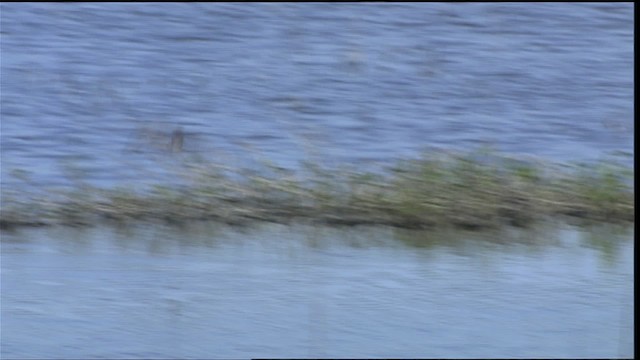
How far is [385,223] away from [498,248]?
621 millimetres

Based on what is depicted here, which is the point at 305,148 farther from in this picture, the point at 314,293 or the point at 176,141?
the point at 314,293

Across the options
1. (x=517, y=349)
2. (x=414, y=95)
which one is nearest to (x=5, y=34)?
(x=414, y=95)

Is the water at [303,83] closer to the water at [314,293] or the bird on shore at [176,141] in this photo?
the bird on shore at [176,141]

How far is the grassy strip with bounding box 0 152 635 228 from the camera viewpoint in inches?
271

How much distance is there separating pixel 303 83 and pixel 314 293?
4.26 m

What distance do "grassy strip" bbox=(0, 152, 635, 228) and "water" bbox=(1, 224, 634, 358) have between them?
0.16 metres

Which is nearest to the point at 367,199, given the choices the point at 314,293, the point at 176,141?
the point at 314,293

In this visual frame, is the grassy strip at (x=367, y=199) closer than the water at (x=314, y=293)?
No

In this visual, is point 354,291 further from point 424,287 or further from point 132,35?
point 132,35

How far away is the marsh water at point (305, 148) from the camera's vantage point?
17.1 ft

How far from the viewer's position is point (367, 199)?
699 cm

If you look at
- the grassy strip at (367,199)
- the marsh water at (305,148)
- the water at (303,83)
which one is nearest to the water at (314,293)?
the marsh water at (305,148)

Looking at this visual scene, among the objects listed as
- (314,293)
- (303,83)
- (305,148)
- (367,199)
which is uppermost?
(303,83)

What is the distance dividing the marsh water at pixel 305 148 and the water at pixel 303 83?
21 millimetres
